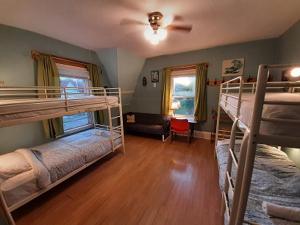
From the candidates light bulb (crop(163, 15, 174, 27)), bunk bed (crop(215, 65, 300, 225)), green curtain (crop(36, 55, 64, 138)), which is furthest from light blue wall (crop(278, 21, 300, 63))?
green curtain (crop(36, 55, 64, 138))

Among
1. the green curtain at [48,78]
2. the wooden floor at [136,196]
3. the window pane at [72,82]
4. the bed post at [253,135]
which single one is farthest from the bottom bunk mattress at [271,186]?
the window pane at [72,82]

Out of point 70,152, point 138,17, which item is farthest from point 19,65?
Answer: point 138,17

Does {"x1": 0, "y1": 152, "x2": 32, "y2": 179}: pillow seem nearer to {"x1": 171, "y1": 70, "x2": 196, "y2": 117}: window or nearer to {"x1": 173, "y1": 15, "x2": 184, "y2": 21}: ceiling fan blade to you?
{"x1": 173, "y1": 15, "x2": 184, "y2": 21}: ceiling fan blade

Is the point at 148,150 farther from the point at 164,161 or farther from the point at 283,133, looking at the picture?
the point at 283,133

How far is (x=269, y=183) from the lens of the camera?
1459 mm

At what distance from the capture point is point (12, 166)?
62.5 inches

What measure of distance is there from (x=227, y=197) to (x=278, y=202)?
1.48 feet

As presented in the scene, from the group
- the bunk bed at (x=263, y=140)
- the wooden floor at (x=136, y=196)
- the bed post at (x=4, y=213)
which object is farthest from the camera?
the wooden floor at (x=136, y=196)

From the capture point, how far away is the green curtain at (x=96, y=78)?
3631 mm

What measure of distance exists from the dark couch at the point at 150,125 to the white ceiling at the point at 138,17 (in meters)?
2.24

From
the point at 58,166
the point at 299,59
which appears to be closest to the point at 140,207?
the point at 58,166

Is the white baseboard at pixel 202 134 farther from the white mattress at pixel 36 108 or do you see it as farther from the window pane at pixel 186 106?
the white mattress at pixel 36 108

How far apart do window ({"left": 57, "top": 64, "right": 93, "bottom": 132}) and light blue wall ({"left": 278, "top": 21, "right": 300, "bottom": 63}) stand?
4006mm

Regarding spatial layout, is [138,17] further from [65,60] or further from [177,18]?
[65,60]
